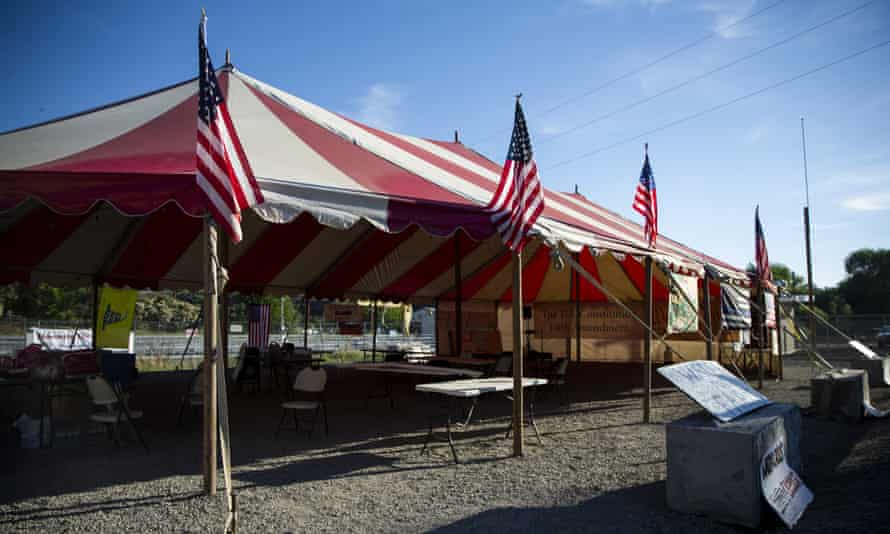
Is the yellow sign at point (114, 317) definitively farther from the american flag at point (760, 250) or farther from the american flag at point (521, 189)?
the american flag at point (760, 250)

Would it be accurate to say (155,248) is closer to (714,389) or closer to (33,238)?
(33,238)

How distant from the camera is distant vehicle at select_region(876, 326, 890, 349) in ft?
71.1

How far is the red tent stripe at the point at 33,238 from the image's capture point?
290 inches

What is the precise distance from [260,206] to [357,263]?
7.23 metres

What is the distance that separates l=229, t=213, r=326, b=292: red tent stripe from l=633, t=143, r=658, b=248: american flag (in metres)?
4.53

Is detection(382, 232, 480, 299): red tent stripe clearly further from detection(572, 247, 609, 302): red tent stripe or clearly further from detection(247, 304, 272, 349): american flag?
detection(572, 247, 609, 302): red tent stripe

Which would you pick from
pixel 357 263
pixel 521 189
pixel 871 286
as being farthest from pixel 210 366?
pixel 871 286

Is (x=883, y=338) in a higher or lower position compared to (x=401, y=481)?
higher

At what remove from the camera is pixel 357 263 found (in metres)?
11.9

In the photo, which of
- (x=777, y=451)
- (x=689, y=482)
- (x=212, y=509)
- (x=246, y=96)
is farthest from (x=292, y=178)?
(x=777, y=451)

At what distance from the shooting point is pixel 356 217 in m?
5.14

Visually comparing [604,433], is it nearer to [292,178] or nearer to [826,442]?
[826,442]

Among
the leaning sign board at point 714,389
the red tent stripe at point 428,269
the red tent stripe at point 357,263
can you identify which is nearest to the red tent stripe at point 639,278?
the red tent stripe at point 428,269

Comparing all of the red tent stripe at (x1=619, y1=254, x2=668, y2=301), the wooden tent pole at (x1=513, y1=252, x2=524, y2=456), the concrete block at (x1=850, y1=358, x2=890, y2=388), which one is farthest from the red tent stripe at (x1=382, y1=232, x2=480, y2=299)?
the concrete block at (x1=850, y1=358, x2=890, y2=388)
